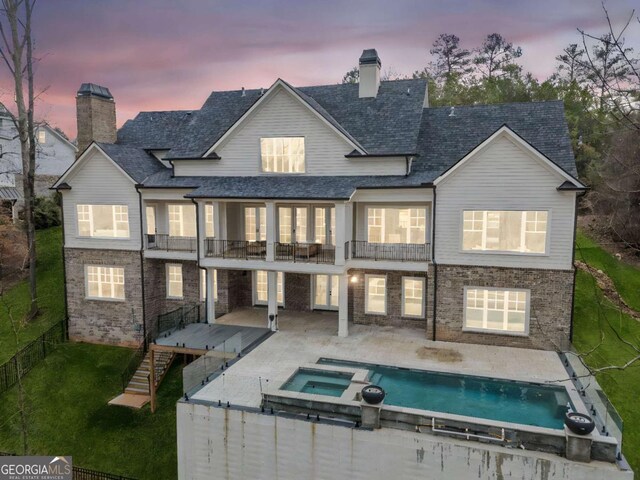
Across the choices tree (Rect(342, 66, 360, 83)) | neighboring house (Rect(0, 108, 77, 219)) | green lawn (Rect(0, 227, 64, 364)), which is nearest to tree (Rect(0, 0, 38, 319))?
green lawn (Rect(0, 227, 64, 364))

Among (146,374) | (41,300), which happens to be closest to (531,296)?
(146,374)

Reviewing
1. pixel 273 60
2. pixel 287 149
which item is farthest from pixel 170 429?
pixel 273 60

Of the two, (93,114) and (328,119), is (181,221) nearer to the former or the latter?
(93,114)

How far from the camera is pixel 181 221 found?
22375mm

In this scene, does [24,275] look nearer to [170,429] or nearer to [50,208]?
[50,208]

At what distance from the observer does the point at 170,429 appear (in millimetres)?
16453

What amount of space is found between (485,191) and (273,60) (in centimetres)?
1837

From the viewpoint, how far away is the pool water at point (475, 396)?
1239 cm

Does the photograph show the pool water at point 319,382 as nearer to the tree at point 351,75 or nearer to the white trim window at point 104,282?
the white trim window at point 104,282

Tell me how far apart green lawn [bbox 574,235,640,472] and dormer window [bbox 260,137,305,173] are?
12404 mm

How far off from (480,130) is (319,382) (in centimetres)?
1319

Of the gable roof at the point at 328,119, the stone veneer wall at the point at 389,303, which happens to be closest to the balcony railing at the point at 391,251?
the stone veneer wall at the point at 389,303

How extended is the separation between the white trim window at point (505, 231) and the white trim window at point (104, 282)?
15.5 metres

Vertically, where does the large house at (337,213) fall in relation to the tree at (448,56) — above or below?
below
